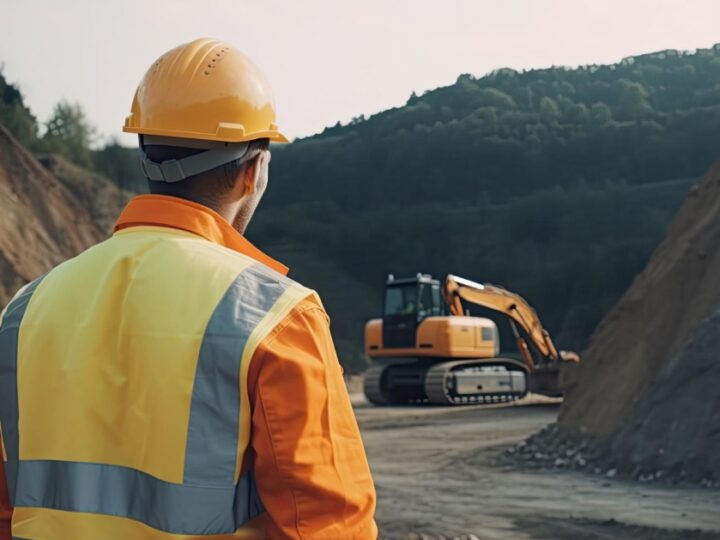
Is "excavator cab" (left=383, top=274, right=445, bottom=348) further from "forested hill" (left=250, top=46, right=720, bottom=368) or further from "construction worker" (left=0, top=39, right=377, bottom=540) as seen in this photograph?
"forested hill" (left=250, top=46, right=720, bottom=368)

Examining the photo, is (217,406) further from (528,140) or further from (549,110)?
(528,140)

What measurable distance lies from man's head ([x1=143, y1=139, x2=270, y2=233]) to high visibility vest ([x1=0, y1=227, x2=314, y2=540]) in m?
0.09

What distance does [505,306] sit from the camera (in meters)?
22.2

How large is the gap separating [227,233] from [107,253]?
8.3 inches

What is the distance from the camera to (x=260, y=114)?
1.95m

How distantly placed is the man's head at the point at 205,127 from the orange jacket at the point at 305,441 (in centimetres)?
35

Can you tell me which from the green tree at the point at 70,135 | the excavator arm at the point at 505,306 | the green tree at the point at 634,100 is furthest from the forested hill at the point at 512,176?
the excavator arm at the point at 505,306

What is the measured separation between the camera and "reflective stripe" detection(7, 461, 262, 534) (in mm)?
1588

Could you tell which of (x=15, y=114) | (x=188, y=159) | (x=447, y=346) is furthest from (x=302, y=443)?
(x=15, y=114)

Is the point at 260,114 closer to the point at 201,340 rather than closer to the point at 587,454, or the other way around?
the point at 201,340

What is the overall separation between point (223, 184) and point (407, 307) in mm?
20641

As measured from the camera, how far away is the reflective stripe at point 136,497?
159 centimetres

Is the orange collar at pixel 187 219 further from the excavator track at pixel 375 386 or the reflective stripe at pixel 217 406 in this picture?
the excavator track at pixel 375 386

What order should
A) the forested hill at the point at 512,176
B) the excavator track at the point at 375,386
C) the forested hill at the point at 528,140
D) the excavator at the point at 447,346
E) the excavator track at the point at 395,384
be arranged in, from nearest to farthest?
the excavator at the point at 447,346, the excavator track at the point at 395,384, the excavator track at the point at 375,386, the forested hill at the point at 512,176, the forested hill at the point at 528,140
